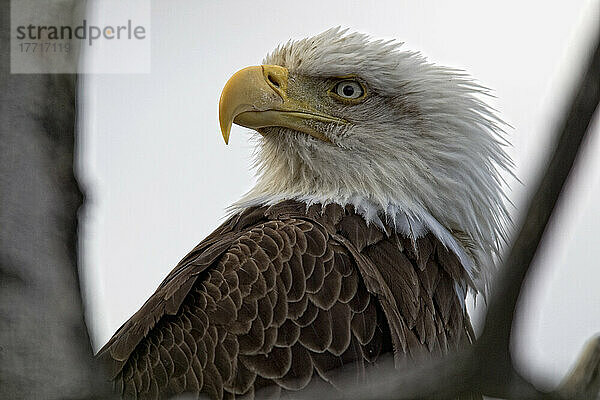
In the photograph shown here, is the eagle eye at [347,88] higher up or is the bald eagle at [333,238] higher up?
the eagle eye at [347,88]

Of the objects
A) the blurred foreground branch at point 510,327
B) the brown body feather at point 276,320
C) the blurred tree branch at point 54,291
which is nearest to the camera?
the blurred foreground branch at point 510,327

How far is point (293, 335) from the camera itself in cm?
243

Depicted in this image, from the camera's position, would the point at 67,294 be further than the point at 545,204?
Yes

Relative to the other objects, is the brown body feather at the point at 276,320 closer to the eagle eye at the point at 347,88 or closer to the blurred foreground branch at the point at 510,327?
the eagle eye at the point at 347,88

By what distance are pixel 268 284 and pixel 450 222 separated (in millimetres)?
1065

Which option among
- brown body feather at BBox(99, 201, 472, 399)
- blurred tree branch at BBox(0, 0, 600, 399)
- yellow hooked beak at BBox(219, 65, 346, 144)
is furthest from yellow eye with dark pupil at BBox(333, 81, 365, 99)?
blurred tree branch at BBox(0, 0, 600, 399)

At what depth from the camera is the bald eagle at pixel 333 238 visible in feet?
8.05

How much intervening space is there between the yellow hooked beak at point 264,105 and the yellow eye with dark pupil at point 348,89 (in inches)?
4.6

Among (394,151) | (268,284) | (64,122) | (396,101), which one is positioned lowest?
(268,284)

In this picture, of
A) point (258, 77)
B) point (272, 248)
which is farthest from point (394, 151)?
point (272, 248)

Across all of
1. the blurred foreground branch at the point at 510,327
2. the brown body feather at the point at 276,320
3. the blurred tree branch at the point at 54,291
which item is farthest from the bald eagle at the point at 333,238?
the blurred foreground branch at the point at 510,327

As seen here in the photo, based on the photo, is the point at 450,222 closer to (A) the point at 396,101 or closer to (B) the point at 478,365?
(A) the point at 396,101

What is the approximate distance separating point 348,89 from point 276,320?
4.04 ft

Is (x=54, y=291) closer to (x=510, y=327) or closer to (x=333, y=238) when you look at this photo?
(x=510, y=327)
